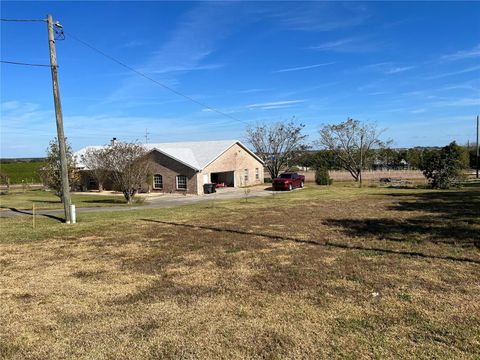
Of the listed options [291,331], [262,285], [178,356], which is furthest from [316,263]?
[178,356]

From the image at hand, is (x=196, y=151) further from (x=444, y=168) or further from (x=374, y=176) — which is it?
(x=374, y=176)

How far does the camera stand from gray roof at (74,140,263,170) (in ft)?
136

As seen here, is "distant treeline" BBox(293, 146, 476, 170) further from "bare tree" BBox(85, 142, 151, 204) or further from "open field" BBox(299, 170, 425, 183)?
"bare tree" BBox(85, 142, 151, 204)

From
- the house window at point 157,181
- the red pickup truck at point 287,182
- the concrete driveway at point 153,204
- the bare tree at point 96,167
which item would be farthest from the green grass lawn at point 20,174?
the red pickup truck at point 287,182

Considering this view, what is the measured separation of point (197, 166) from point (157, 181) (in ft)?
16.5

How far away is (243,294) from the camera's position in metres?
6.07

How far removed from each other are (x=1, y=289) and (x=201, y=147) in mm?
41555

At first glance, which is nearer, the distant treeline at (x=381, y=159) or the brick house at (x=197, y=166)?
the brick house at (x=197, y=166)

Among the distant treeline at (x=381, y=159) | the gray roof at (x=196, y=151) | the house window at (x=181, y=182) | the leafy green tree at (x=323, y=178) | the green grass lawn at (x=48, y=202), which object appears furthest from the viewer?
the distant treeline at (x=381, y=159)

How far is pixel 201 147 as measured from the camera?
47688 millimetres

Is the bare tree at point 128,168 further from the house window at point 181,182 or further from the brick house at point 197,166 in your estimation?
the house window at point 181,182

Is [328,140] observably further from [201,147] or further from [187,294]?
[187,294]

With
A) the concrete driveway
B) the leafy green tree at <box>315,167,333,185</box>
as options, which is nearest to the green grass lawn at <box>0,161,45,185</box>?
the concrete driveway

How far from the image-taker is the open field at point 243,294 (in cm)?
439
